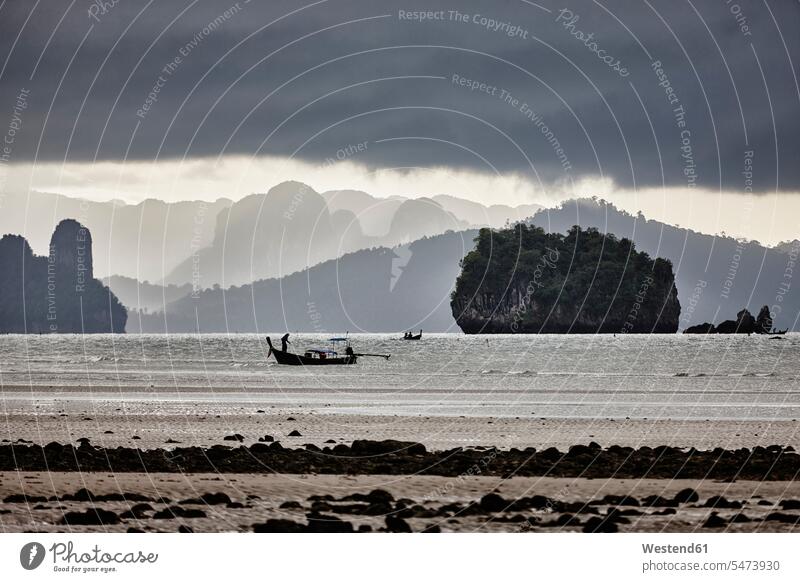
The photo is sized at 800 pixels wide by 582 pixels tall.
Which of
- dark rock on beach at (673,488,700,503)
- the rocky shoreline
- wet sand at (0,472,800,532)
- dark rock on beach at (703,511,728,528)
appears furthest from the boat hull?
dark rock on beach at (703,511,728,528)

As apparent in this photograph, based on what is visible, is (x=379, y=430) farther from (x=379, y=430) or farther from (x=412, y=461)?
(x=412, y=461)

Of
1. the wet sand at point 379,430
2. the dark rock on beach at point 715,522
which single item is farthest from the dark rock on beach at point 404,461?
the dark rock on beach at point 715,522

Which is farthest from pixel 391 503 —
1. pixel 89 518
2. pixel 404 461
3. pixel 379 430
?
pixel 379 430

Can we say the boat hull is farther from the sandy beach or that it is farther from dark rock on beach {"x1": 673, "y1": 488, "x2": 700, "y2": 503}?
dark rock on beach {"x1": 673, "y1": 488, "x2": 700, "y2": 503}

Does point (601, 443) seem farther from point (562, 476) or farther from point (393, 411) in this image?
point (393, 411)

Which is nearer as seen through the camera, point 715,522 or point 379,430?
point 715,522

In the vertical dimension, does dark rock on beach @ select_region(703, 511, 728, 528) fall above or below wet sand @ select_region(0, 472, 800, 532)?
below

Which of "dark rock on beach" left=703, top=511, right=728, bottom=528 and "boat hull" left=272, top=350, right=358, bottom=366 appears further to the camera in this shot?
"boat hull" left=272, top=350, right=358, bottom=366

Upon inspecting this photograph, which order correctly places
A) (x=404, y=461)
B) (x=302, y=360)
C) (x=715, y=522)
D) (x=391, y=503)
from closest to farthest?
1. (x=715, y=522)
2. (x=391, y=503)
3. (x=404, y=461)
4. (x=302, y=360)

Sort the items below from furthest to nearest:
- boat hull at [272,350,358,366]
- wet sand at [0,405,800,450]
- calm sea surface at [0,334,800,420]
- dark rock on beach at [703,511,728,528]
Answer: boat hull at [272,350,358,366] < calm sea surface at [0,334,800,420] < wet sand at [0,405,800,450] < dark rock on beach at [703,511,728,528]

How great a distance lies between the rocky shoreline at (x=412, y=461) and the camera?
28125 millimetres

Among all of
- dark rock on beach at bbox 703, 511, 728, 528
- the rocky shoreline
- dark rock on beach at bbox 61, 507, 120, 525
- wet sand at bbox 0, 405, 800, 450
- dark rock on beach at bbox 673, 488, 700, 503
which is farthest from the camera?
wet sand at bbox 0, 405, 800, 450

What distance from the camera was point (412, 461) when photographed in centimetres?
3009

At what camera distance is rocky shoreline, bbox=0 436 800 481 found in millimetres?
28125
